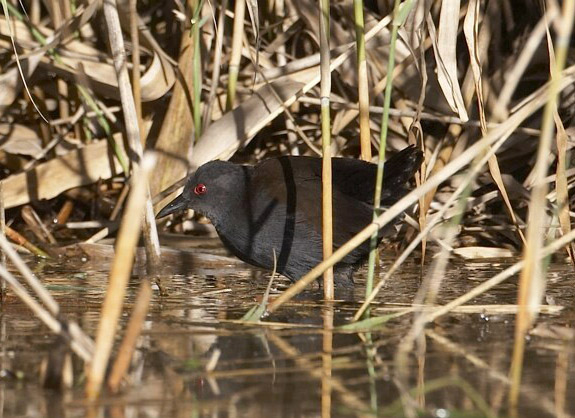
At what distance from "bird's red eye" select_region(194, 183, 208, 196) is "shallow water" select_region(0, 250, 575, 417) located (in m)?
0.61

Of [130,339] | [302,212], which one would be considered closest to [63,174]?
[302,212]

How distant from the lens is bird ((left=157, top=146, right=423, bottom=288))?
3.83 metres

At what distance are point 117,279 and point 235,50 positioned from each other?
8.23 ft

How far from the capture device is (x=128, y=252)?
2.02 m

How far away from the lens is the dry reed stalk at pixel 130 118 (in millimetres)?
3586

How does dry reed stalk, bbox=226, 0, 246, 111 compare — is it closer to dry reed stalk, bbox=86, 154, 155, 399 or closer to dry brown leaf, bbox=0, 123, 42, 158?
dry brown leaf, bbox=0, 123, 42, 158

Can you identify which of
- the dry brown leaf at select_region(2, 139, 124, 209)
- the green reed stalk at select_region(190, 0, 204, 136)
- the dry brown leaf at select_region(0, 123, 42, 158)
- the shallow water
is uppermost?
the green reed stalk at select_region(190, 0, 204, 136)

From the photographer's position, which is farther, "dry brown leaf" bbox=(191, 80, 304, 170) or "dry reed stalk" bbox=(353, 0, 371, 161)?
"dry brown leaf" bbox=(191, 80, 304, 170)

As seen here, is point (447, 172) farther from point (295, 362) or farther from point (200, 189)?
point (200, 189)

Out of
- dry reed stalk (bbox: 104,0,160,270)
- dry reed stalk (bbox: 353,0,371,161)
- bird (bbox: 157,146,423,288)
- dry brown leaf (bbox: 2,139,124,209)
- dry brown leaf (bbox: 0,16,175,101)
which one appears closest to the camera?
dry reed stalk (bbox: 353,0,371,161)

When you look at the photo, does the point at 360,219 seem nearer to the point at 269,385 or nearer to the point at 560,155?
the point at 560,155

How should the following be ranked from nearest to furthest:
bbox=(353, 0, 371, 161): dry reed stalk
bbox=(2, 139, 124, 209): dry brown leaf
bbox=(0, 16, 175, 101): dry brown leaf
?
bbox=(353, 0, 371, 161): dry reed stalk < bbox=(0, 16, 175, 101): dry brown leaf < bbox=(2, 139, 124, 209): dry brown leaf

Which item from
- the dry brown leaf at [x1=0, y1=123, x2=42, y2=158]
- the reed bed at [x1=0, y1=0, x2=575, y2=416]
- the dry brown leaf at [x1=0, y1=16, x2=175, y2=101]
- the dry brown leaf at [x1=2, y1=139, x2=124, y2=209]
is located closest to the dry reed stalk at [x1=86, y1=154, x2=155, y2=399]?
the reed bed at [x1=0, y1=0, x2=575, y2=416]

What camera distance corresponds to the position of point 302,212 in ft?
12.7
